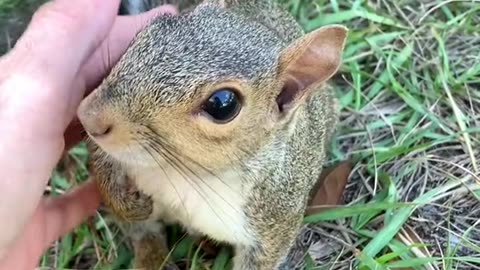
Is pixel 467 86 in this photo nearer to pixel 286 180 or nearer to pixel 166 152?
pixel 286 180

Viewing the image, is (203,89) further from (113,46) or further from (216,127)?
(113,46)

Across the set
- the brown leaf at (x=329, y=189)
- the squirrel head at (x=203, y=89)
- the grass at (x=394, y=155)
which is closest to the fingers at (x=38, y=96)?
the squirrel head at (x=203, y=89)

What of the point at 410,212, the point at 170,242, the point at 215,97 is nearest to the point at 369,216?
→ the point at 410,212

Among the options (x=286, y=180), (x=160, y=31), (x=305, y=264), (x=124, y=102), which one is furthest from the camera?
(x=305, y=264)

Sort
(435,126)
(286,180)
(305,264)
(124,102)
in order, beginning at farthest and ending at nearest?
1. (435,126)
2. (305,264)
3. (286,180)
4. (124,102)

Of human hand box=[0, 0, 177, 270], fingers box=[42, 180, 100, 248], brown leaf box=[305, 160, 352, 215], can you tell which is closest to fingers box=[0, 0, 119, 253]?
human hand box=[0, 0, 177, 270]

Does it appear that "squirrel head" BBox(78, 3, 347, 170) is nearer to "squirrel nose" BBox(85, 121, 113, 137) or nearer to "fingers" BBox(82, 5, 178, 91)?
"squirrel nose" BBox(85, 121, 113, 137)

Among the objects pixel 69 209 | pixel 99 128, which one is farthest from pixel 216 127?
pixel 69 209

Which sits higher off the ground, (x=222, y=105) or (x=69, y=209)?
(x=222, y=105)
